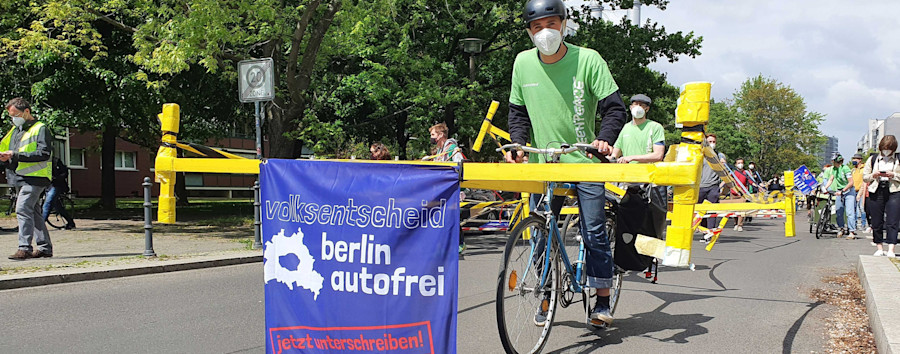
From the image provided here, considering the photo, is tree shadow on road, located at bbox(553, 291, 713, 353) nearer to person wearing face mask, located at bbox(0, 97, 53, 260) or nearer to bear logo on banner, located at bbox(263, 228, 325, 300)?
bear logo on banner, located at bbox(263, 228, 325, 300)

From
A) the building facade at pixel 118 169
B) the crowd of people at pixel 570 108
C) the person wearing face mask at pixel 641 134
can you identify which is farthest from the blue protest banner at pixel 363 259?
the building facade at pixel 118 169

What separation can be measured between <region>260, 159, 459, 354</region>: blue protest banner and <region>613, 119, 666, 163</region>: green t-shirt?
487 cm

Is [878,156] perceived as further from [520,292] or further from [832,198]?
[520,292]

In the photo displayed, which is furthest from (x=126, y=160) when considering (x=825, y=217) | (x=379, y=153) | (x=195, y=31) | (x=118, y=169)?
(x=825, y=217)

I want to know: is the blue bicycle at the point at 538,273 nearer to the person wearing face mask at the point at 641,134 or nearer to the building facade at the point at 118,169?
the person wearing face mask at the point at 641,134

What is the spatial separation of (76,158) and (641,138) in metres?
38.8

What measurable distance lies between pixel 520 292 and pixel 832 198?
560 inches

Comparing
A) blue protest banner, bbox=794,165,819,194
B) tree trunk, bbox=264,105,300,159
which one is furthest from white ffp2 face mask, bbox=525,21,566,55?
tree trunk, bbox=264,105,300,159

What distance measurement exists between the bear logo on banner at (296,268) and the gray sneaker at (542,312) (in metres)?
1.53

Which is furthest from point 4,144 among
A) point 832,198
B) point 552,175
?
point 832,198

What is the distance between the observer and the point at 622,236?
4629mm

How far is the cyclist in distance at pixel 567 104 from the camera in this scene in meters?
3.99

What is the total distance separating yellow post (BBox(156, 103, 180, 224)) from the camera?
11.3ft

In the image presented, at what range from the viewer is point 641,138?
24.2 feet
